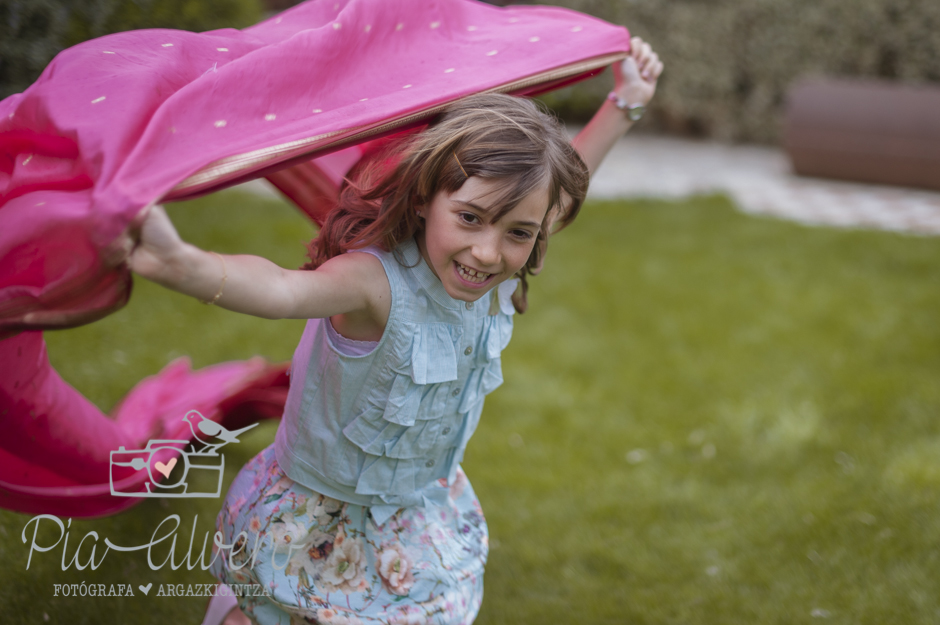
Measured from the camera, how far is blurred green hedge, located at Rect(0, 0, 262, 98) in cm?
469

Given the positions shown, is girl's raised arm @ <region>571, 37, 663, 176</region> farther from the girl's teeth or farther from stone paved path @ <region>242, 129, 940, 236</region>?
stone paved path @ <region>242, 129, 940, 236</region>

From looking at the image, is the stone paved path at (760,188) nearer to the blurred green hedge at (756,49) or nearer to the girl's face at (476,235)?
the blurred green hedge at (756,49)

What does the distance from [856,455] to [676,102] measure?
24.5 ft

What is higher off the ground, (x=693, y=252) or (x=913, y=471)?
(x=913, y=471)

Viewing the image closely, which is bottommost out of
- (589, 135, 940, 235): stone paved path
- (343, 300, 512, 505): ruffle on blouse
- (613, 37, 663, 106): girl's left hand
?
(589, 135, 940, 235): stone paved path

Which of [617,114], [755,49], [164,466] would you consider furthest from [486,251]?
[755,49]

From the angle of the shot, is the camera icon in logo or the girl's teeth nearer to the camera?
the girl's teeth

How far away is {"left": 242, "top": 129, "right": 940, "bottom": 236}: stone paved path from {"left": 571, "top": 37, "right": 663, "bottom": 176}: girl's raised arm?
5.38m

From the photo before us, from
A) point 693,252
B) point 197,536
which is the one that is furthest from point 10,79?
point 693,252

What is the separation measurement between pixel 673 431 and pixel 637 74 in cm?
225

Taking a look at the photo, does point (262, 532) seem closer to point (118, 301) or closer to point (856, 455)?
point (118, 301)

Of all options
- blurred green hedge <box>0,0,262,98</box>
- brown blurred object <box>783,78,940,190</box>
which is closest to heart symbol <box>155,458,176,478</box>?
blurred green hedge <box>0,0,262,98</box>

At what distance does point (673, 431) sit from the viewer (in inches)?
164

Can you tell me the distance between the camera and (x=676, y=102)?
10453 mm
